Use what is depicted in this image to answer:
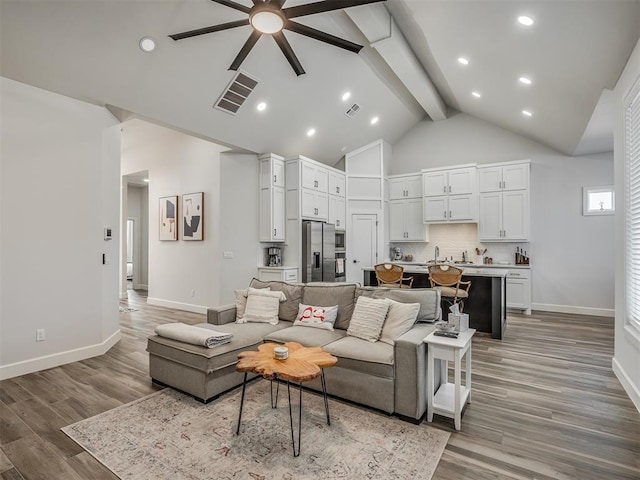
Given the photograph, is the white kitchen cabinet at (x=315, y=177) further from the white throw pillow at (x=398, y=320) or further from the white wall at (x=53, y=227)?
the white throw pillow at (x=398, y=320)

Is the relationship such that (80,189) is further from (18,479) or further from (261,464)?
(261,464)

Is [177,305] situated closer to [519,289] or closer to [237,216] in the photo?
[237,216]

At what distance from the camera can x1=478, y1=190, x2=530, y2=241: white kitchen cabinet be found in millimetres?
6684

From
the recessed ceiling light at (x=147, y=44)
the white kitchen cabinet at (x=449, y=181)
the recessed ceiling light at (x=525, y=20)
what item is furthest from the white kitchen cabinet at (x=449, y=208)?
the recessed ceiling light at (x=147, y=44)

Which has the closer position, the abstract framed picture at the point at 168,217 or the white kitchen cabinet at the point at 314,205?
the white kitchen cabinet at the point at 314,205

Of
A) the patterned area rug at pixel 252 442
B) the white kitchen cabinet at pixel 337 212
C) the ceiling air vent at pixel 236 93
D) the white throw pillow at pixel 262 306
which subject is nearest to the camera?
the patterned area rug at pixel 252 442

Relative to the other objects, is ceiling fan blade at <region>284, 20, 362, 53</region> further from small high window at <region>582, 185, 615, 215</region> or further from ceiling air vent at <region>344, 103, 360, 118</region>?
small high window at <region>582, 185, 615, 215</region>

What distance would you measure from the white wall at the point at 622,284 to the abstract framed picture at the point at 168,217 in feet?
22.6

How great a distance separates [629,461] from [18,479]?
366 cm

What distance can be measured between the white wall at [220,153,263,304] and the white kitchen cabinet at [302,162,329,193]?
0.88 meters

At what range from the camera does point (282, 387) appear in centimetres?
320

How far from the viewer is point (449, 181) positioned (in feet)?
24.0

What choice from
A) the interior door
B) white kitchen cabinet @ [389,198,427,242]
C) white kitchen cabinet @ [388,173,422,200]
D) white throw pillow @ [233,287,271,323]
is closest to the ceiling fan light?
white throw pillow @ [233,287,271,323]

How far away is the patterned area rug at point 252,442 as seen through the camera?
6.67ft
